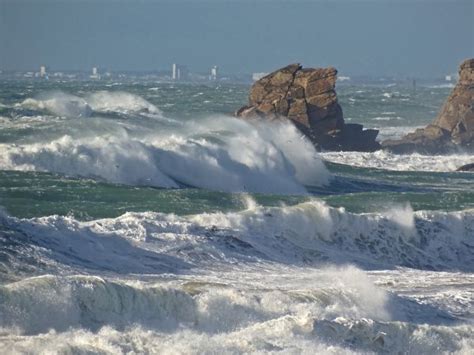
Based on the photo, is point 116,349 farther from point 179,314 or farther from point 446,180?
point 446,180

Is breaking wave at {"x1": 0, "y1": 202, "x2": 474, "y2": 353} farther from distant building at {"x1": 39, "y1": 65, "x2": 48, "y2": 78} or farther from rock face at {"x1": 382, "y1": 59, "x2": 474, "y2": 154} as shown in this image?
distant building at {"x1": 39, "y1": 65, "x2": 48, "y2": 78}

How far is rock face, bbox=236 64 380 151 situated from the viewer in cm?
4850

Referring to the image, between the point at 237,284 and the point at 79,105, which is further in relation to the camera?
the point at 79,105

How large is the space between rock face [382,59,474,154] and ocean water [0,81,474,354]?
5.19 m

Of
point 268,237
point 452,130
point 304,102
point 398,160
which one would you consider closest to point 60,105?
point 304,102

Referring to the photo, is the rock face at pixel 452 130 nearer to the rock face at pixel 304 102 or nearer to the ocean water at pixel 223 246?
the rock face at pixel 304 102

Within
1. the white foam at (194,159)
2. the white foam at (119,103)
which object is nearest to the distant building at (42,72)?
the white foam at (119,103)

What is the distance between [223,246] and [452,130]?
112ft

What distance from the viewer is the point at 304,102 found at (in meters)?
48.6

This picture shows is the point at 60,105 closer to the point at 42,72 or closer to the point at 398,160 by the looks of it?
the point at 398,160

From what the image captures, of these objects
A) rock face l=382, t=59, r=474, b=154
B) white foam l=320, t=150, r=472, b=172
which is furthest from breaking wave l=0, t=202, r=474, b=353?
rock face l=382, t=59, r=474, b=154

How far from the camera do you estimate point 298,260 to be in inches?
934

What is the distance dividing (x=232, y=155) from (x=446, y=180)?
7.66 m

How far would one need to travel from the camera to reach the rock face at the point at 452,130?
53406 mm
